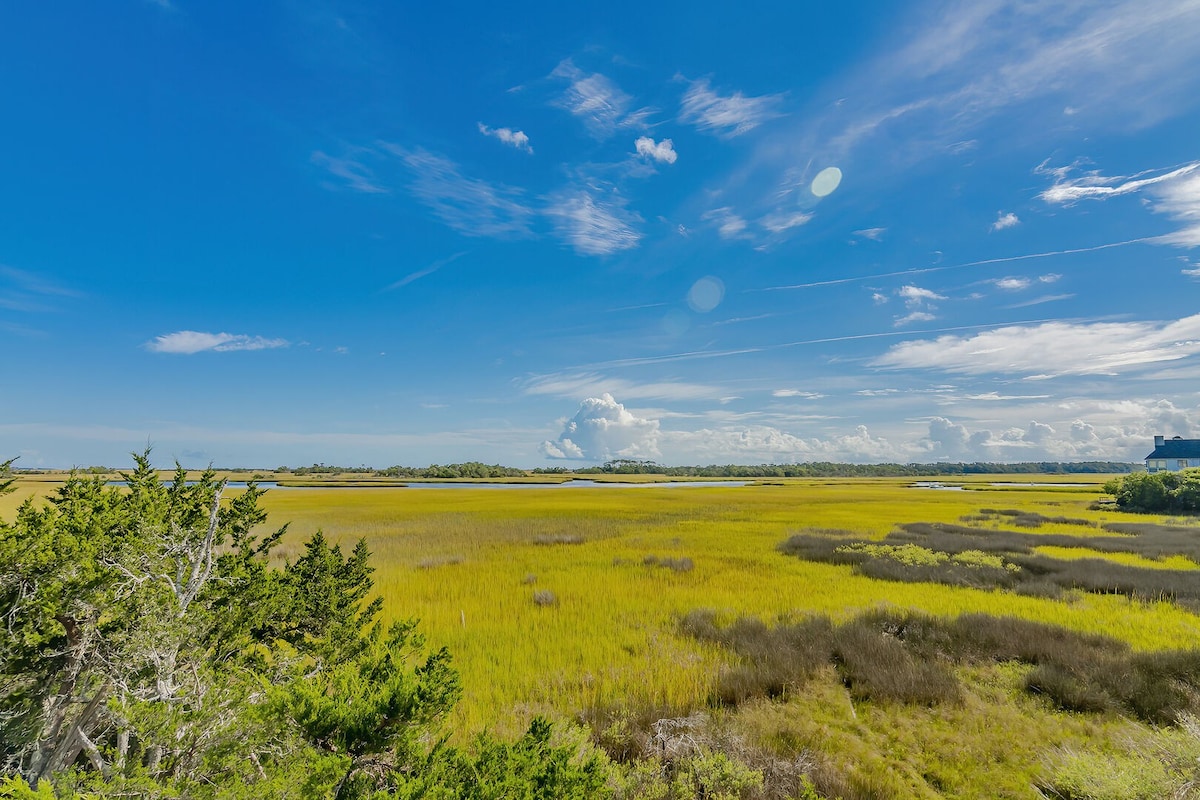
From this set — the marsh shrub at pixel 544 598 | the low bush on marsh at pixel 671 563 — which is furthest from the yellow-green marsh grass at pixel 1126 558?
the marsh shrub at pixel 544 598

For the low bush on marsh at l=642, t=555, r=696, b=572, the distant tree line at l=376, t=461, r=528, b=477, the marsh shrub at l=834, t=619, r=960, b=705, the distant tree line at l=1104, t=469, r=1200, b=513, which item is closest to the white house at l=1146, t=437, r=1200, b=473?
the distant tree line at l=1104, t=469, r=1200, b=513

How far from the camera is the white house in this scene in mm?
82306

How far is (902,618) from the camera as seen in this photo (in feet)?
38.7

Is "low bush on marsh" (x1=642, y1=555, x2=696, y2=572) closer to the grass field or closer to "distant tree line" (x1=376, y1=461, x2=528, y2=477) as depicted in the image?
the grass field

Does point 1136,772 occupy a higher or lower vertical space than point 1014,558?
higher

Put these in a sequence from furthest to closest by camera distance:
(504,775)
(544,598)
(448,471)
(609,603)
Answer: (448,471)
(544,598)
(609,603)
(504,775)

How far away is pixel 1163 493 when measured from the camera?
38.4 m

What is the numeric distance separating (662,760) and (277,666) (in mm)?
5058

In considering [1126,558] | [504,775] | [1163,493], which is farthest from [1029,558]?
[1163,493]

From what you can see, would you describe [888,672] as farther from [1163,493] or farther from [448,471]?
[448,471]

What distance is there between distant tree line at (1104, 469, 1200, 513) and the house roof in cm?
6966

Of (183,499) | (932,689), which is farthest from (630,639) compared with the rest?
(183,499)

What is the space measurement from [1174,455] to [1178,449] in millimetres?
2373

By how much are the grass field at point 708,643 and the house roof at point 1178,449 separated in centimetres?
9527
